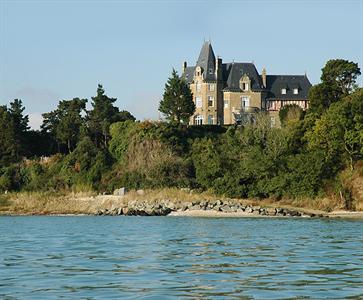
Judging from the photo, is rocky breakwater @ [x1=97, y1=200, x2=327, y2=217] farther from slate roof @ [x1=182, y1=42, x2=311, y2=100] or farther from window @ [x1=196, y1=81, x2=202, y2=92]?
slate roof @ [x1=182, y1=42, x2=311, y2=100]

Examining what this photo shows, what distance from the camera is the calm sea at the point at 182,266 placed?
42.3ft

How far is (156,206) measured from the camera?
172ft

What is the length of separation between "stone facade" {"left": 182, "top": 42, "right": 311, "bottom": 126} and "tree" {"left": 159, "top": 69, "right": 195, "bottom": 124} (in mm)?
8079

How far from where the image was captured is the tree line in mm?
53531

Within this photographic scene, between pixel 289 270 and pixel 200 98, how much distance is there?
66784mm

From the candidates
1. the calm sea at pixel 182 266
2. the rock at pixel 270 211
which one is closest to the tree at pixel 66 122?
the rock at pixel 270 211

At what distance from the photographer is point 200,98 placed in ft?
270

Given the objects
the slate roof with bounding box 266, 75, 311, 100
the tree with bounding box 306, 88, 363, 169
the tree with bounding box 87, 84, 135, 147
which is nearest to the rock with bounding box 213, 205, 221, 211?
the tree with bounding box 306, 88, 363, 169

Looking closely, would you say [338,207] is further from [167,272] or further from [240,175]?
[167,272]

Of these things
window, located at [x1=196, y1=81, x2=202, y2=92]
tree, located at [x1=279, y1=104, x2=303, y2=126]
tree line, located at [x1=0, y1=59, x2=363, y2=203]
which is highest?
window, located at [x1=196, y1=81, x2=202, y2=92]

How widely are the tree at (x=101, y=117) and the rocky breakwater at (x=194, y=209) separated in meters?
18.0

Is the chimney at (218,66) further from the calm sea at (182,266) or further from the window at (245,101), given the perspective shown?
the calm sea at (182,266)

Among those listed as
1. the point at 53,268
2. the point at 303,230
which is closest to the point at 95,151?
the point at 303,230

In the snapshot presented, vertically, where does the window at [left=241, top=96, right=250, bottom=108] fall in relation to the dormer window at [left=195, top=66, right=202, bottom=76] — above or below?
below
